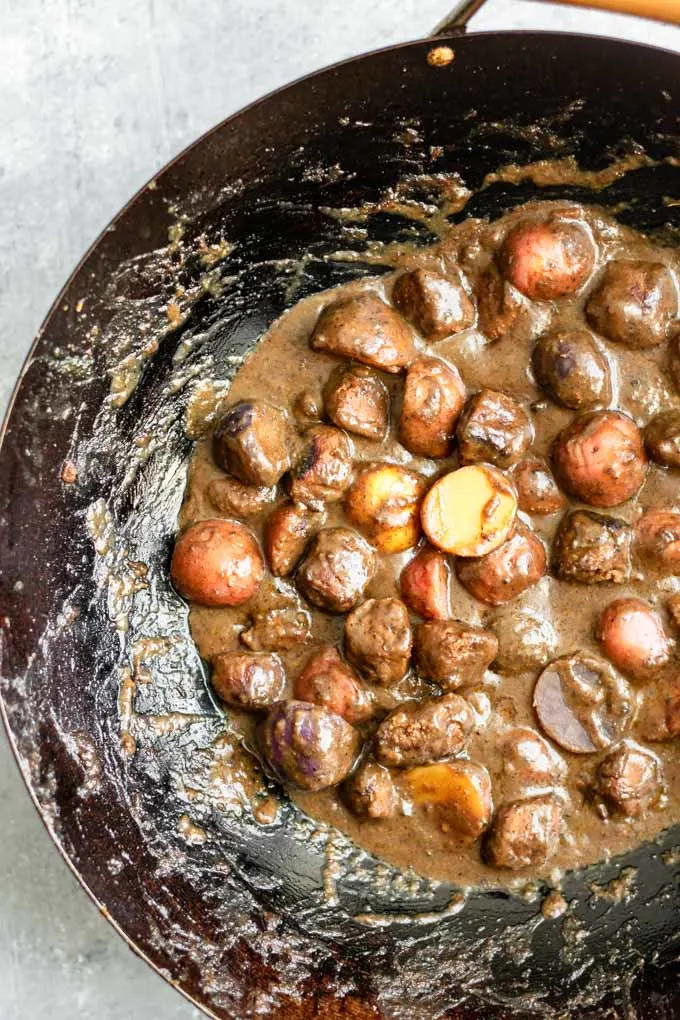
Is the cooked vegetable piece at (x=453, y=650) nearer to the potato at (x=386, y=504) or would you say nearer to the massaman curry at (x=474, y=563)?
the massaman curry at (x=474, y=563)

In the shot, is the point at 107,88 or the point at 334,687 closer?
the point at 334,687

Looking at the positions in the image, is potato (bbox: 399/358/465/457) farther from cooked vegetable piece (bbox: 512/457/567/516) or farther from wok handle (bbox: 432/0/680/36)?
wok handle (bbox: 432/0/680/36)

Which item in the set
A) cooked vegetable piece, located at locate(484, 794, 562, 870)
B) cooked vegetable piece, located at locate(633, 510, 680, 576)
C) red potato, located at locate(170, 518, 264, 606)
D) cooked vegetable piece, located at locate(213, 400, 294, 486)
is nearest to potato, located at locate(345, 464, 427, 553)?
cooked vegetable piece, located at locate(213, 400, 294, 486)

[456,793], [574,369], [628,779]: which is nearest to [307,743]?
[456,793]

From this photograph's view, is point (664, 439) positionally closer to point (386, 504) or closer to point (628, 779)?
point (386, 504)

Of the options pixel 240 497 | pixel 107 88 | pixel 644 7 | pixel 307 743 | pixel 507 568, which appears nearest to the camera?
pixel 644 7

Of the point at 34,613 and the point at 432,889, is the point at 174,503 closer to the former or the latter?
the point at 34,613

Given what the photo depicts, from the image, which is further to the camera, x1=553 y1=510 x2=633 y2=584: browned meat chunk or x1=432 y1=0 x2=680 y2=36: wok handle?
x1=553 y1=510 x2=633 y2=584: browned meat chunk
